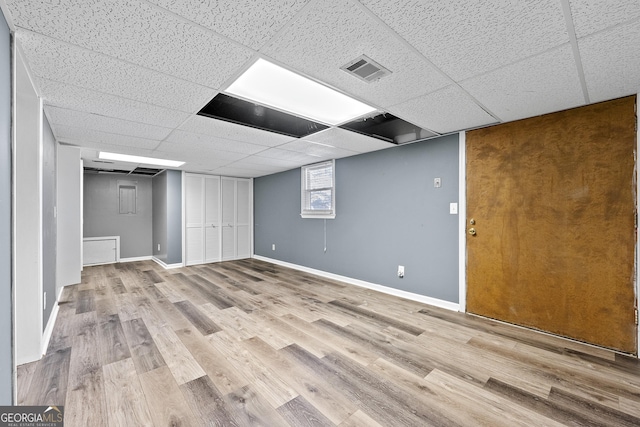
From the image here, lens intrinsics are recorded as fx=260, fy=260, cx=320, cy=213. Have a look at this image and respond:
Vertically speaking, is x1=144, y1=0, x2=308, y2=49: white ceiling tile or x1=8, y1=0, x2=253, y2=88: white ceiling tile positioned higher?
x1=144, y1=0, x2=308, y2=49: white ceiling tile

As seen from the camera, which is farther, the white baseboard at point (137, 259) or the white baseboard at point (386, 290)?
the white baseboard at point (137, 259)

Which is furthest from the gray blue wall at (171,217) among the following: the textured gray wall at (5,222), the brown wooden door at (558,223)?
the brown wooden door at (558,223)

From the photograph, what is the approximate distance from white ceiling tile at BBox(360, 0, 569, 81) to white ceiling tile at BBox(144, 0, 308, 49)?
0.41m

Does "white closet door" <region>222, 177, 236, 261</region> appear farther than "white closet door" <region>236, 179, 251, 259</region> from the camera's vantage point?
No

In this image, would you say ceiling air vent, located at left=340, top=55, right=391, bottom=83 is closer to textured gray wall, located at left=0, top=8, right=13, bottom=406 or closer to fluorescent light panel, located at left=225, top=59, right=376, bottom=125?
fluorescent light panel, located at left=225, top=59, right=376, bottom=125

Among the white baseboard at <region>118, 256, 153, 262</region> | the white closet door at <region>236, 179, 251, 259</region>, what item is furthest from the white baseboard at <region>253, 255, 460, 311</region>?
the white baseboard at <region>118, 256, 153, 262</region>

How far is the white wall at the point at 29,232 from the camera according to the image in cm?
203

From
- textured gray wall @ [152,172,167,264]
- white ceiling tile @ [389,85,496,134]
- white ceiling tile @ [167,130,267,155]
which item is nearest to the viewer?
white ceiling tile @ [389,85,496,134]

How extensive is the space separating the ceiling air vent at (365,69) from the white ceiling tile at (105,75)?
1.09m

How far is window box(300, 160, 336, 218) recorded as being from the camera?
15.5 ft

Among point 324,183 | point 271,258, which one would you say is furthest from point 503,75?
point 271,258

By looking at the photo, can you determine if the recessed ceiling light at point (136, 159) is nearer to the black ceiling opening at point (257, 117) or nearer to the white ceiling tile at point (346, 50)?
the black ceiling opening at point (257, 117)

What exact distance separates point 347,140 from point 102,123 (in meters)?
2.72

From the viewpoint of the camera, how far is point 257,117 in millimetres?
2734
